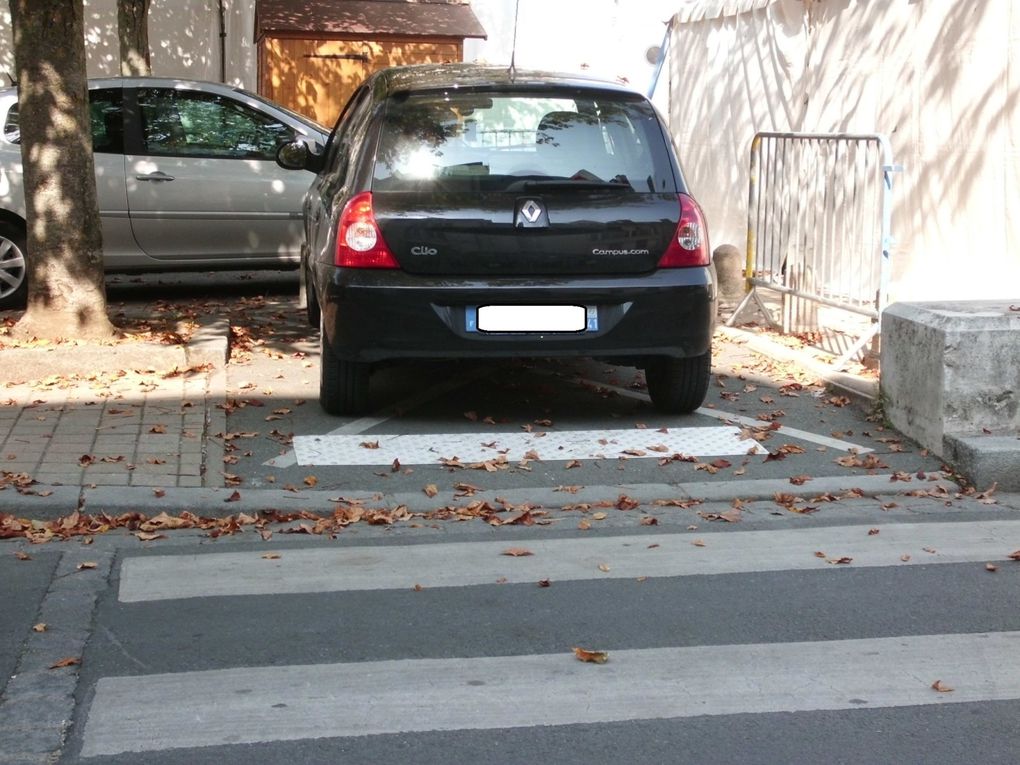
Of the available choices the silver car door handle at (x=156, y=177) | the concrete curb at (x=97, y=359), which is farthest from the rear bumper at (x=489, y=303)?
the silver car door handle at (x=156, y=177)

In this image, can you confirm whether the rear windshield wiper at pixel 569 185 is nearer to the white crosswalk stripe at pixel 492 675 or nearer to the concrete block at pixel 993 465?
the concrete block at pixel 993 465

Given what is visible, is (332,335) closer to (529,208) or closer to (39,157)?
(529,208)

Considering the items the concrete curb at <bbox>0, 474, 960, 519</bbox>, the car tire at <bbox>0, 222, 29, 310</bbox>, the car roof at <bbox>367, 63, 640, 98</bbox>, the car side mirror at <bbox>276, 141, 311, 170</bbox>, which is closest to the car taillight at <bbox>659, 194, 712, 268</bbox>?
the car roof at <bbox>367, 63, 640, 98</bbox>

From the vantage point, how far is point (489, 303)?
7.03 m

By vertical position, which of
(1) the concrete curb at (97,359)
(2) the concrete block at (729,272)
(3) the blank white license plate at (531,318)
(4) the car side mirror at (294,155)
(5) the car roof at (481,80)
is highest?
(5) the car roof at (481,80)

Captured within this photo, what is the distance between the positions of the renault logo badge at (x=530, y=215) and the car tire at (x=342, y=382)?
1.10 meters

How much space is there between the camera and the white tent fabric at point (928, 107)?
8875mm

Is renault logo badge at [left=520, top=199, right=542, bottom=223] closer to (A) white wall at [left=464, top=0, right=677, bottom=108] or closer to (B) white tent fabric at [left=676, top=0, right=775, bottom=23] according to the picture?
(B) white tent fabric at [left=676, top=0, right=775, bottom=23]

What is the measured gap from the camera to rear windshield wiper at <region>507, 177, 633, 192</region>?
7117mm

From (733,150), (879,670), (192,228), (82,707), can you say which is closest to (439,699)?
(82,707)

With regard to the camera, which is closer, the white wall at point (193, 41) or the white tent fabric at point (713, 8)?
the white tent fabric at point (713, 8)

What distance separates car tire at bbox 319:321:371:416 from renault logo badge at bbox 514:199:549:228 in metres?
1.10

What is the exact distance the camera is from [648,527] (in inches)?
232

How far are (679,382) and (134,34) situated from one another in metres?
10.4
